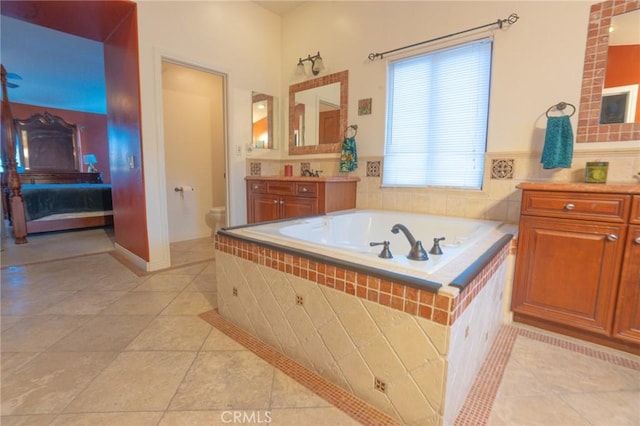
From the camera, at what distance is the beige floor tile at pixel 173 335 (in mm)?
1596

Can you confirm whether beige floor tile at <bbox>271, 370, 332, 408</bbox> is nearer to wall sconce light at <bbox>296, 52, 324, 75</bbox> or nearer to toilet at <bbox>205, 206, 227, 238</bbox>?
toilet at <bbox>205, 206, 227, 238</bbox>

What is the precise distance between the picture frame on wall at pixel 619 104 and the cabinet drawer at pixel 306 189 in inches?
82.4

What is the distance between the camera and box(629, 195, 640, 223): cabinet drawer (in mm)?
1432

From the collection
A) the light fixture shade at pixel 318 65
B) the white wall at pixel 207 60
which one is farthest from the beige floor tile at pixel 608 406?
the light fixture shade at pixel 318 65

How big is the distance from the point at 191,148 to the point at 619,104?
4204 millimetres

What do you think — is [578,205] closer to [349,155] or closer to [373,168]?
[373,168]

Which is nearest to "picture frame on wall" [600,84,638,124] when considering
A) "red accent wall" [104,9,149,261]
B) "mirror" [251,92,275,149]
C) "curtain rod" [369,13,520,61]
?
"curtain rod" [369,13,520,61]

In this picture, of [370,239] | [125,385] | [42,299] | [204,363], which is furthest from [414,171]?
[42,299]

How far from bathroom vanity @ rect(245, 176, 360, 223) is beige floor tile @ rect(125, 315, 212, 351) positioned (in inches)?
54.5

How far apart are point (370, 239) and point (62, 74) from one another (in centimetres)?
570

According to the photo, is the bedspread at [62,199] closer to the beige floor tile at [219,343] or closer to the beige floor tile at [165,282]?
the beige floor tile at [165,282]

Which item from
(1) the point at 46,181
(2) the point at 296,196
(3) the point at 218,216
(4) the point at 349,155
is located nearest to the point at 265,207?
(2) the point at 296,196

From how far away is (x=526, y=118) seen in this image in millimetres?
2146

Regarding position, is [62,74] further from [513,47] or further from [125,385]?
[513,47]
